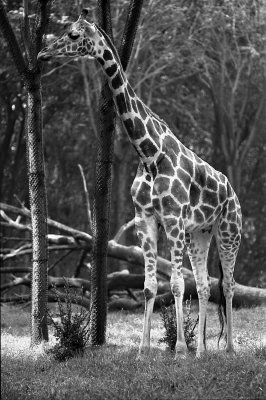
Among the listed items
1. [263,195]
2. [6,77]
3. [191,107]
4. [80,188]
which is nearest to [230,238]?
[6,77]

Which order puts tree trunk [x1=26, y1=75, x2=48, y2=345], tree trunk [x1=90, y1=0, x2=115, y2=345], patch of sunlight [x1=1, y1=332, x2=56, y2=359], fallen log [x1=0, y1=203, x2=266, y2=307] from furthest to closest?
fallen log [x1=0, y1=203, x2=266, y2=307] < tree trunk [x1=26, y1=75, x2=48, y2=345] < tree trunk [x1=90, y1=0, x2=115, y2=345] < patch of sunlight [x1=1, y1=332, x2=56, y2=359]

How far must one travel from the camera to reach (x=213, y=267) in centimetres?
2359

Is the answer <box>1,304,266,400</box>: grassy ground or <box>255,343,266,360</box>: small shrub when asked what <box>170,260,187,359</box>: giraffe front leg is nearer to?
<box>1,304,266,400</box>: grassy ground

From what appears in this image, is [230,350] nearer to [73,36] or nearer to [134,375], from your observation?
[134,375]

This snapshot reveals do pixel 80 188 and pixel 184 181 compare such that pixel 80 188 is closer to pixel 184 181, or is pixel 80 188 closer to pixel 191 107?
pixel 191 107

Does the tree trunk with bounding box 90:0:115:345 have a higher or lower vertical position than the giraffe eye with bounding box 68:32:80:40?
lower

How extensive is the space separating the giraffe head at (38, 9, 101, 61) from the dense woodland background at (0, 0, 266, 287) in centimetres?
816

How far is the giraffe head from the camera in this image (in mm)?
8938

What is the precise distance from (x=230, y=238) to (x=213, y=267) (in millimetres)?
13631

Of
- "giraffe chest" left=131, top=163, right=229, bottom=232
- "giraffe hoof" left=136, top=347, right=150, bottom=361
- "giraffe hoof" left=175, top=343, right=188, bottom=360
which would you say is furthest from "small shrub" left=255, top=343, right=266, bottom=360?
"giraffe chest" left=131, top=163, right=229, bottom=232

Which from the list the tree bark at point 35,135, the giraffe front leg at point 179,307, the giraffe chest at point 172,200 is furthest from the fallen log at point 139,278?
the giraffe front leg at point 179,307

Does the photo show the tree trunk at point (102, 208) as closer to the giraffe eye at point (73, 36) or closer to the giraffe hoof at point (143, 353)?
the giraffe hoof at point (143, 353)

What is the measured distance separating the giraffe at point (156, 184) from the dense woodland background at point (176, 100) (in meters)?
8.23

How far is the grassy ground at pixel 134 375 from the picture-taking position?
24.9 feet
